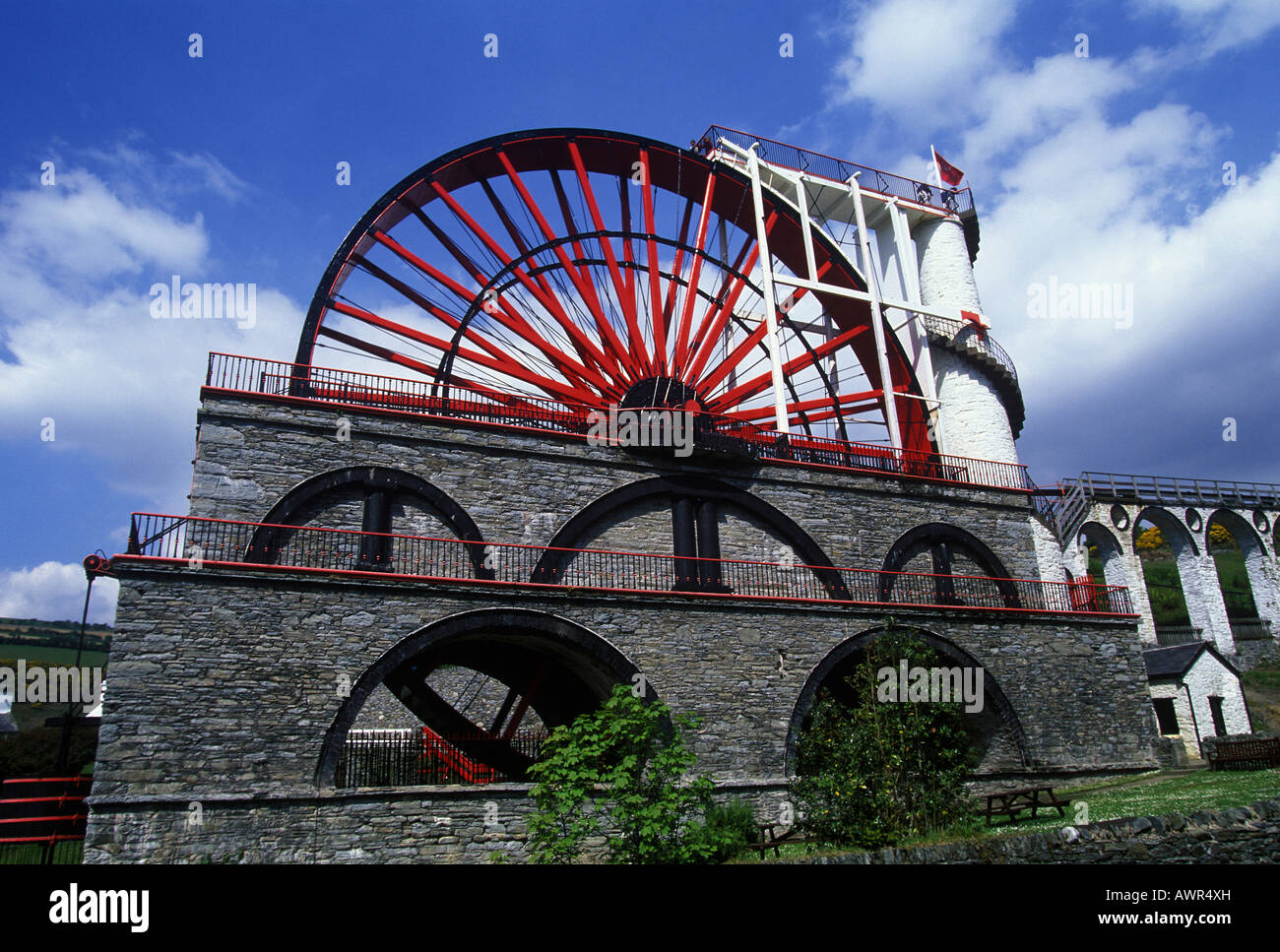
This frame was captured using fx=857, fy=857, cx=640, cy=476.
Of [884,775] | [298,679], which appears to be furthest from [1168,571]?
[298,679]

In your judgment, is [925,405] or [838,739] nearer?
[838,739]

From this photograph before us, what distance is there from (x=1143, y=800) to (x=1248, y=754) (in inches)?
182

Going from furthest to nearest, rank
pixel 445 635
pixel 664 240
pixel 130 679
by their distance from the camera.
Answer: pixel 664 240 → pixel 445 635 → pixel 130 679

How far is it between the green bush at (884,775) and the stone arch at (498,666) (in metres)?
3.11

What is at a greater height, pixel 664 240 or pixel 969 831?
pixel 664 240

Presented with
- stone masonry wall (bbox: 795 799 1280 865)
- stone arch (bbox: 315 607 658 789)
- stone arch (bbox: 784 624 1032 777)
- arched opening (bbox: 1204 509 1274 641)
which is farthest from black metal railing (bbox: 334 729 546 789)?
arched opening (bbox: 1204 509 1274 641)

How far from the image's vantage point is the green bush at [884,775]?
1212cm

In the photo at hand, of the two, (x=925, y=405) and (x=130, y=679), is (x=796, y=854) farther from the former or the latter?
(x=925, y=405)

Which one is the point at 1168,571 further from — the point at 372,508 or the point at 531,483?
the point at 372,508

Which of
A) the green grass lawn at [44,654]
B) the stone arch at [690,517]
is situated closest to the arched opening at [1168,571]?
the stone arch at [690,517]

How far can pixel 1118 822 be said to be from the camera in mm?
9023

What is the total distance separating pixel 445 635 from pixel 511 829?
9.87ft

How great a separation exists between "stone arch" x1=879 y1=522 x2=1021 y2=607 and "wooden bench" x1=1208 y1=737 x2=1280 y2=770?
483cm
